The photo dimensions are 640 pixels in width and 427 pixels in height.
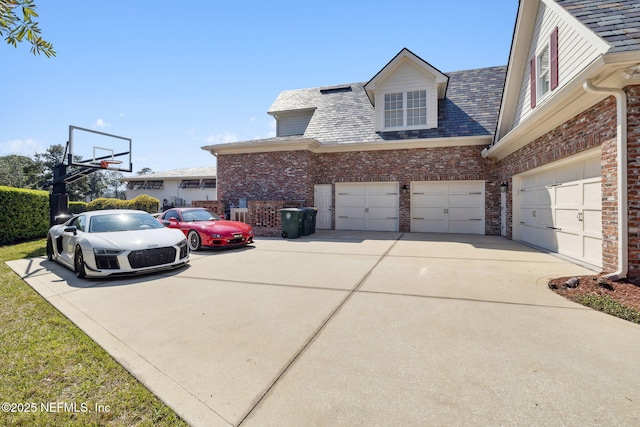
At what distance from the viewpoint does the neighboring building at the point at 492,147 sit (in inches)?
197

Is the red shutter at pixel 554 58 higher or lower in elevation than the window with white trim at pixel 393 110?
lower

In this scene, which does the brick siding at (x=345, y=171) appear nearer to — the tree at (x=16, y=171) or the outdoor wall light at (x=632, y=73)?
the outdoor wall light at (x=632, y=73)

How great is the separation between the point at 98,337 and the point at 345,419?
110 inches

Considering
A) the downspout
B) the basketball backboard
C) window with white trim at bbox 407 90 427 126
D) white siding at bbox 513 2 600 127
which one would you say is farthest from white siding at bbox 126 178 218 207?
the downspout

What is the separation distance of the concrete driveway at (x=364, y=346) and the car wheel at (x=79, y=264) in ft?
0.59

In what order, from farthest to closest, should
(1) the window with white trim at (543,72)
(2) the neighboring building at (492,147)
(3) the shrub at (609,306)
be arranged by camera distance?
(1) the window with white trim at (543,72) → (2) the neighboring building at (492,147) → (3) the shrub at (609,306)

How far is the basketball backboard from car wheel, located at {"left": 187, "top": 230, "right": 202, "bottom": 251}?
6108 mm

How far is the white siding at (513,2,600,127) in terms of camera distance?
5.93 metres

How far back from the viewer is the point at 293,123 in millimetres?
17156

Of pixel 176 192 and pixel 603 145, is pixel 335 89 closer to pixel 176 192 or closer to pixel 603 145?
pixel 603 145

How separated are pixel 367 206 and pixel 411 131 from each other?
3779 mm

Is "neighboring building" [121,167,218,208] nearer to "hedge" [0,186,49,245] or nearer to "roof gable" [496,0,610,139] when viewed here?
"hedge" [0,186,49,245]

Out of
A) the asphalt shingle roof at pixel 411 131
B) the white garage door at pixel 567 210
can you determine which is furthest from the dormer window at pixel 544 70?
the asphalt shingle roof at pixel 411 131

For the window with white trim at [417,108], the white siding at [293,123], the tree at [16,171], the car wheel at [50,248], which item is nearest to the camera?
the car wheel at [50,248]
